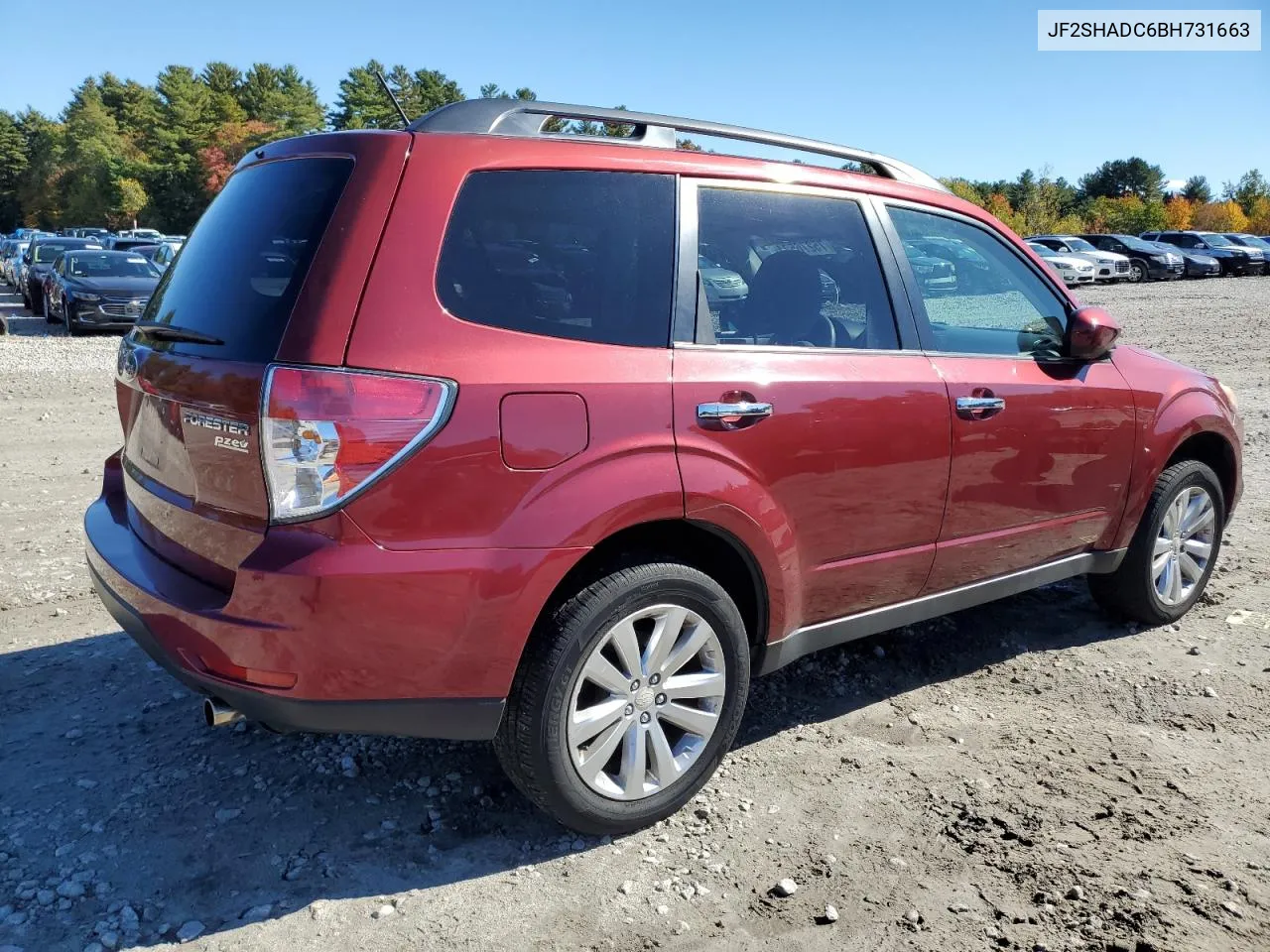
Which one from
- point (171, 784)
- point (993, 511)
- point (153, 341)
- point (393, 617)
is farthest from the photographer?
point (993, 511)

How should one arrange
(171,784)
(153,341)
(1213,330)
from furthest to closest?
(1213,330)
(171,784)
(153,341)

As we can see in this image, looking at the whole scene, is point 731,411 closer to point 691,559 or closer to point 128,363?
point 691,559

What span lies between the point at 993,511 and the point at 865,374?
86 centimetres

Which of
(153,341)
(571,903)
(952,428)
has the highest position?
(153,341)

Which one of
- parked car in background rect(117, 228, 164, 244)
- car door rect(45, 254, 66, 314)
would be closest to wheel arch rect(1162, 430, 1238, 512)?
car door rect(45, 254, 66, 314)

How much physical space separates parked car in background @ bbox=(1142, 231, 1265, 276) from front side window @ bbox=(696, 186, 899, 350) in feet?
137

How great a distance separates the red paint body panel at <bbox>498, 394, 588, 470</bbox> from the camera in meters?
2.57

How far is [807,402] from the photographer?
3.15m

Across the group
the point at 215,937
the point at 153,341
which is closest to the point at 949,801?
the point at 215,937

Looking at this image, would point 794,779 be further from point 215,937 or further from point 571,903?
point 215,937

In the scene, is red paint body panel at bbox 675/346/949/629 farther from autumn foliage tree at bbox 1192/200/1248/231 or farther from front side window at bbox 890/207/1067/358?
autumn foliage tree at bbox 1192/200/1248/231

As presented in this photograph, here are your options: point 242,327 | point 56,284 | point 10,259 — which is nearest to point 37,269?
point 56,284

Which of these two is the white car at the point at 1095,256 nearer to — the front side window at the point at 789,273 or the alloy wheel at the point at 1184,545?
the alloy wheel at the point at 1184,545

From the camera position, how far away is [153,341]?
2.99 m
